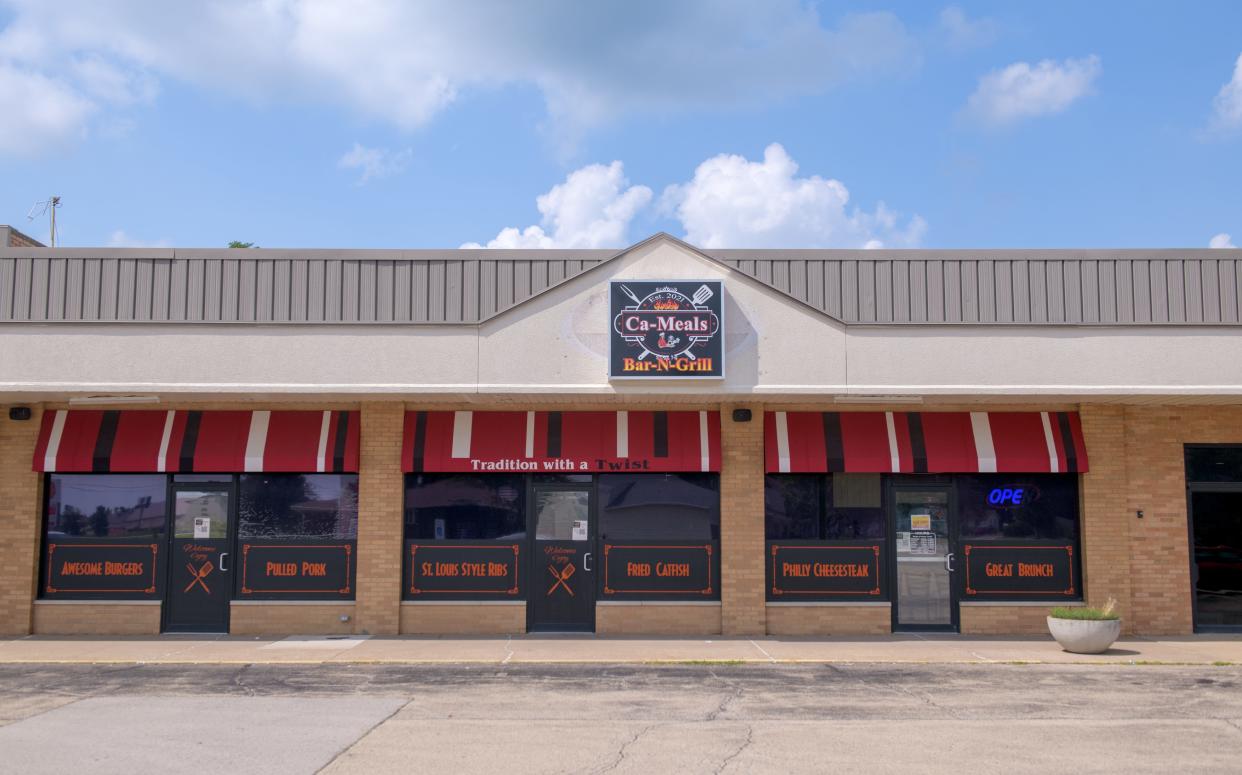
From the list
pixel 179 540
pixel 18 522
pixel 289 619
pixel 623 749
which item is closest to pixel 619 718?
pixel 623 749

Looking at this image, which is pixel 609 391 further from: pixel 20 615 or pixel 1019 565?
pixel 20 615

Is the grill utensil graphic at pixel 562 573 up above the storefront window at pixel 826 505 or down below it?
below

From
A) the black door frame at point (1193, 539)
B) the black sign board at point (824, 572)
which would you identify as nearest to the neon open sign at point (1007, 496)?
the black sign board at point (824, 572)

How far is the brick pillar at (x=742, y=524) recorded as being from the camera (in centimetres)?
1630

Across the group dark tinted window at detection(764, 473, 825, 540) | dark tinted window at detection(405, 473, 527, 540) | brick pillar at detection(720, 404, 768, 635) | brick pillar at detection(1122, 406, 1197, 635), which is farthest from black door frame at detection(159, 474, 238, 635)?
brick pillar at detection(1122, 406, 1197, 635)

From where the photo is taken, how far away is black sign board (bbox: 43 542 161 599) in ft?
54.1

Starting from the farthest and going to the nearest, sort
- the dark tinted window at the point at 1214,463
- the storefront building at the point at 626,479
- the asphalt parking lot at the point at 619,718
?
the dark tinted window at the point at 1214,463
the storefront building at the point at 626,479
the asphalt parking lot at the point at 619,718

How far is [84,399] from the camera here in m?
16.4

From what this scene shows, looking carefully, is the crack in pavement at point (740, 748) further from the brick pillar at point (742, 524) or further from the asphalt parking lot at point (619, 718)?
the brick pillar at point (742, 524)

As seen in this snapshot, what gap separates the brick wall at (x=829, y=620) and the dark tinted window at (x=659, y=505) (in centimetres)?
175

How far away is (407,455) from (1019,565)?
9.98 meters

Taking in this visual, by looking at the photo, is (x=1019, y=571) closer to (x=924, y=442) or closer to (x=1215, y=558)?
(x=924, y=442)

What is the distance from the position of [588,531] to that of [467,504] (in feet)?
6.55

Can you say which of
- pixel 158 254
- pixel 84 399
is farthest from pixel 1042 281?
pixel 84 399
